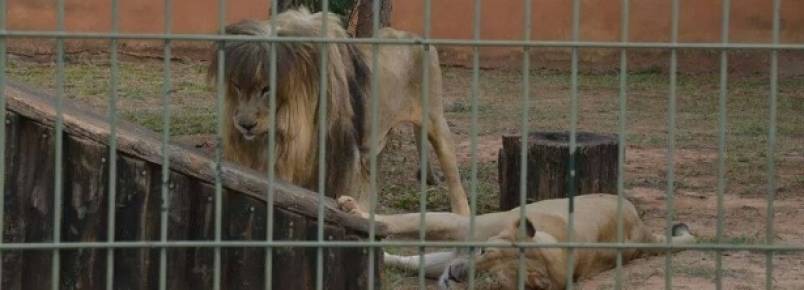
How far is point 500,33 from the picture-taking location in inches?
606

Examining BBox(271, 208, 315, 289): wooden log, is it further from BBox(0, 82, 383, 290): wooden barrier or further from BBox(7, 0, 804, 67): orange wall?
BBox(7, 0, 804, 67): orange wall

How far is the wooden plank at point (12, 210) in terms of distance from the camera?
15.8 feet

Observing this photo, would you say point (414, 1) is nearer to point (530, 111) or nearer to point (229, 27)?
point (530, 111)

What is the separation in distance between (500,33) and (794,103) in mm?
3025

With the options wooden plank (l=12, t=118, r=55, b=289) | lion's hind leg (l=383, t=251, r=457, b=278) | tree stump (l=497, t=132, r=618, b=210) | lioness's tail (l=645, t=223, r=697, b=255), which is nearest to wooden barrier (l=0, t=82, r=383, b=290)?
wooden plank (l=12, t=118, r=55, b=289)

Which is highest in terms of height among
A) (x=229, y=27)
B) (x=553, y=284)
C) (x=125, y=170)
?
Answer: (x=229, y=27)

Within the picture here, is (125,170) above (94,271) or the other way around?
above

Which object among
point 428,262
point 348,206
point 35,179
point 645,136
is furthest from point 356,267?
point 645,136

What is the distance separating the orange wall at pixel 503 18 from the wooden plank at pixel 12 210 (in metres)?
9.70

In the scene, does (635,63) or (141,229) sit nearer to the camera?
(141,229)

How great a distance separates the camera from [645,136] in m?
11.7

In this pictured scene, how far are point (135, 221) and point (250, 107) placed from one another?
4.60 ft

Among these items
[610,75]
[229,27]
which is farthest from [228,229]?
Answer: [610,75]

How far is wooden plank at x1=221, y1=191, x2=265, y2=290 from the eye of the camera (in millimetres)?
5027
